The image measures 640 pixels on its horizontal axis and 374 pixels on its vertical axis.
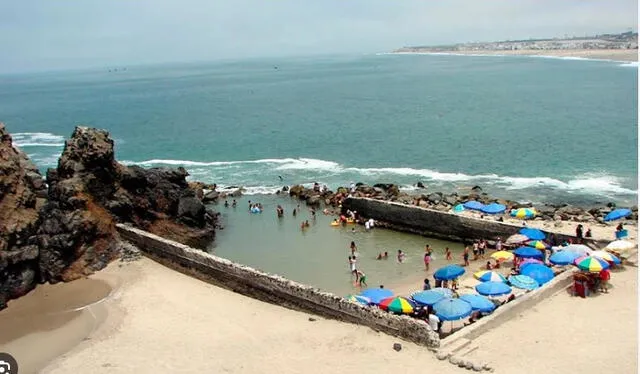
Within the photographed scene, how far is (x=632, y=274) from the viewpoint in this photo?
21.9 metres

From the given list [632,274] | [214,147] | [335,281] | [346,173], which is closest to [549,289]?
[632,274]

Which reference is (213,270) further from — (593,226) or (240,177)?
(240,177)

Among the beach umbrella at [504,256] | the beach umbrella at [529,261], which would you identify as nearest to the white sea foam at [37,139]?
the beach umbrella at [504,256]

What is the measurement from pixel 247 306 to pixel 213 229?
1331cm

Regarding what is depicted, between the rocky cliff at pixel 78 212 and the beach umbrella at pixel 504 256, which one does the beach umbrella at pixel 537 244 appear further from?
the rocky cliff at pixel 78 212

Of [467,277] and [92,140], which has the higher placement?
[92,140]

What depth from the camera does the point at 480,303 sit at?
19016 mm

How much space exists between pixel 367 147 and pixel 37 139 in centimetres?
4670

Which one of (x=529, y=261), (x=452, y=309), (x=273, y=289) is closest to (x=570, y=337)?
(x=452, y=309)

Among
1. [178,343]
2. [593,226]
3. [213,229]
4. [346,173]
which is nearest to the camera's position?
[178,343]

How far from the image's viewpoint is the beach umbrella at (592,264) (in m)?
20.0

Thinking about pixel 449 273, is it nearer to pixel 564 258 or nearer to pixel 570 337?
pixel 564 258

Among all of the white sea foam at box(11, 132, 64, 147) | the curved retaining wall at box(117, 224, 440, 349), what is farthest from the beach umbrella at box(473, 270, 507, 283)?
the white sea foam at box(11, 132, 64, 147)

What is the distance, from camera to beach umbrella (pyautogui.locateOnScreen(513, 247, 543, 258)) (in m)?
24.0
